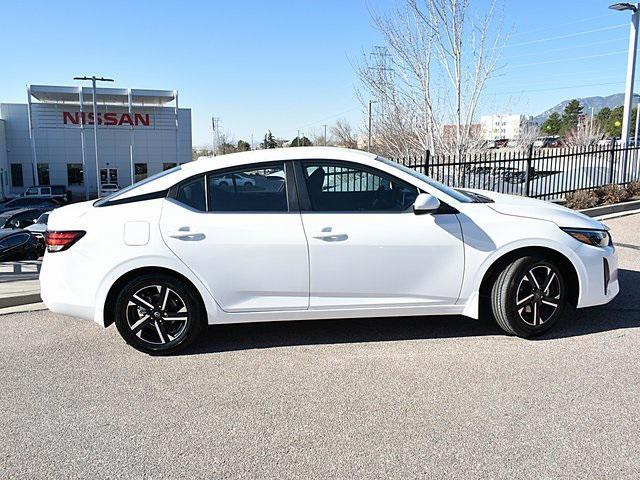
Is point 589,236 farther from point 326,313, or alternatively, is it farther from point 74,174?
point 74,174

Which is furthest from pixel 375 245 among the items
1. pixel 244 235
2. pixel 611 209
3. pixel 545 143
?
pixel 545 143

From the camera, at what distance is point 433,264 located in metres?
4.16

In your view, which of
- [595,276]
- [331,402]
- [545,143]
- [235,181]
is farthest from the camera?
[545,143]

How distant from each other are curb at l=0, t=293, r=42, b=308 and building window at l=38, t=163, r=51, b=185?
44.8 m

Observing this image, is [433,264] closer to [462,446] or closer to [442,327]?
[442,327]

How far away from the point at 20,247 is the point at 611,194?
13880mm

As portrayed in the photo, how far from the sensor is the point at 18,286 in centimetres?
611

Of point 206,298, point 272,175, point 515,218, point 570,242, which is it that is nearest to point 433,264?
point 515,218

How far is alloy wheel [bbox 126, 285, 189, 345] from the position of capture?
13.4 ft

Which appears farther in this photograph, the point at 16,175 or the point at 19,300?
the point at 16,175

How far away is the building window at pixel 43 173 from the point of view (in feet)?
148

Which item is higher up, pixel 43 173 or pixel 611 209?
pixel 43 173

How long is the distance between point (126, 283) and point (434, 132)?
40.4 feet

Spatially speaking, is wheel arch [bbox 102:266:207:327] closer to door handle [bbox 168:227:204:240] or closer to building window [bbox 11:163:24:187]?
door handle [bbox 168:227:204:240]
